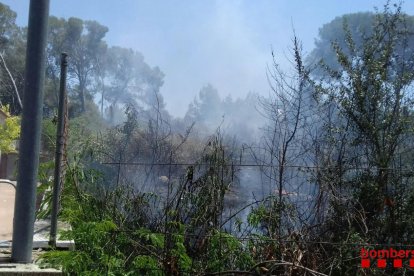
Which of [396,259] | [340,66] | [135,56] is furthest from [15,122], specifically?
[135,56]

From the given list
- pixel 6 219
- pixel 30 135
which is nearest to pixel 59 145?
pixel 30 135

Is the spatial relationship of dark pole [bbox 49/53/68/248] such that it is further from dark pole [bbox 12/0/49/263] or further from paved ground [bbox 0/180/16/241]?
paved ground [bbox 0/180/16/241]

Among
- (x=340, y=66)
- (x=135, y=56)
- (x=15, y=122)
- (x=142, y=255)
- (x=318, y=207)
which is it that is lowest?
(x=142, y=255)

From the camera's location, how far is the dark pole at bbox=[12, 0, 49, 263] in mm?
3816

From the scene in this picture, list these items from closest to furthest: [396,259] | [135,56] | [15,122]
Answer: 1. [396,259]
2. [15,122]
3. [135,56]

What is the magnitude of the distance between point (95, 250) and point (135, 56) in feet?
171

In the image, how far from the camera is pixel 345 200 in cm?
441

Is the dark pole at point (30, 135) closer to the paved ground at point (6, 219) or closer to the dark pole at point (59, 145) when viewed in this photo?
the dark pole at point (59, 145)

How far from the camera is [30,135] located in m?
3.89

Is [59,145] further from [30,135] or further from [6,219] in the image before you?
[6,219]

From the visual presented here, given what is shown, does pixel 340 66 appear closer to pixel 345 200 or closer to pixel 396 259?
pixel 345 200

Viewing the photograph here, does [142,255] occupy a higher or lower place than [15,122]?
lower

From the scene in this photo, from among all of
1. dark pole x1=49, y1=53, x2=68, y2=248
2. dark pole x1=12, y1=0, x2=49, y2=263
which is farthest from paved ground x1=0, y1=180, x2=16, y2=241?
dark pole x1=12, y1=0, x2=49, y2=263

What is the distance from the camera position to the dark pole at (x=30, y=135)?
12.5 ft
